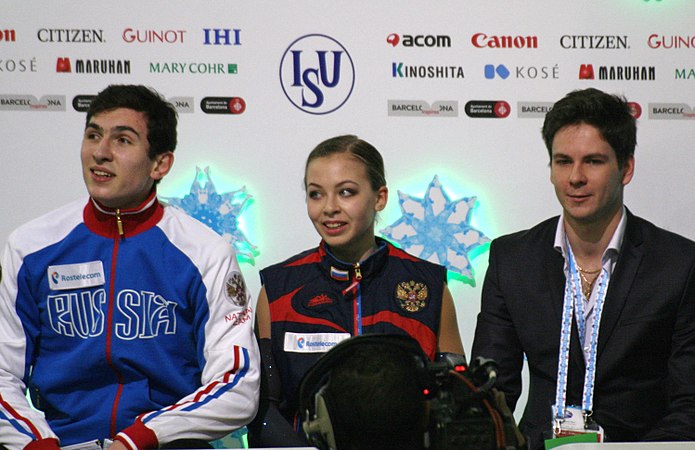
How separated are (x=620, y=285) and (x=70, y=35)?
2.25 meters

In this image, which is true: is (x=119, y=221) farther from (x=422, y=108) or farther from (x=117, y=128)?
(x=422, y=108)

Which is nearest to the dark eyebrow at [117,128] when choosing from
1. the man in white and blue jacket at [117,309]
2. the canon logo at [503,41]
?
the man in white and blue jacket at [117,309]

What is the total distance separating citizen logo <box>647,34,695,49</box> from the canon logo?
476 mm

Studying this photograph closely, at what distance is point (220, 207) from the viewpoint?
130 inches

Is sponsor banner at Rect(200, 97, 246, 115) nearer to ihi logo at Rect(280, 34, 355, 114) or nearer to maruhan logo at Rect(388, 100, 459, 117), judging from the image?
ihi logo at Rect(280, 34, 355, 114)

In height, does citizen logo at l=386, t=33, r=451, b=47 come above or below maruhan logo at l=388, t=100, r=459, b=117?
above

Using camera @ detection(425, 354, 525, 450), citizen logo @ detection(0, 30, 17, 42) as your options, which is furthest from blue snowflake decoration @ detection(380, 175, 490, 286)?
camera @ detection(425, 354, 525, 450)

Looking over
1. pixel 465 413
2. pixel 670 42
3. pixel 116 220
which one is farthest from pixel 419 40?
pixel 465 413

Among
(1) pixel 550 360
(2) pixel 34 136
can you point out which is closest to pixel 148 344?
(1) pixel 550 360

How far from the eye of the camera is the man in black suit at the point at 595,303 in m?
2.34

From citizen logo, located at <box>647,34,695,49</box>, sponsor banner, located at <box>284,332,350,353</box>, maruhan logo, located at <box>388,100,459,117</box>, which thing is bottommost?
sponsor banner, located at <box>284,332,350,353</box>

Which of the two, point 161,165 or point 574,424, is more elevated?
point 161,165

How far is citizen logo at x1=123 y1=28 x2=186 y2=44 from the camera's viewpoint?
131 inches

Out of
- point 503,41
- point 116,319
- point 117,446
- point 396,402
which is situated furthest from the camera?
point 503,41
